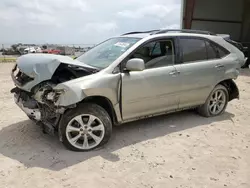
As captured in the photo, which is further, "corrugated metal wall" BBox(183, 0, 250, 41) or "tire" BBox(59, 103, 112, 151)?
"corrugated metal wall" BBox(183, 0, 250, 41)

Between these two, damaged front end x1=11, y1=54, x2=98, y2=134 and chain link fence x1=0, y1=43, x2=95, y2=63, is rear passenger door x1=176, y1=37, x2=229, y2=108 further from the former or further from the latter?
chain link fence x1=0, y1=43, x2=95, y2=63

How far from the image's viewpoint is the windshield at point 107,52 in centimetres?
425

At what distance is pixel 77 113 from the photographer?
3760 mm

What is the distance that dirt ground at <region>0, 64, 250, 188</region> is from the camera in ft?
10.3

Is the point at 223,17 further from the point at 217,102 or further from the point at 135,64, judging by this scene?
the point at 135,64

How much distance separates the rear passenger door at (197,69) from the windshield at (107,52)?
3.26 ft

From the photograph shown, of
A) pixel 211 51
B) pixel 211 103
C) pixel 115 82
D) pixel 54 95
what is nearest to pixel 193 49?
pixel 211 51

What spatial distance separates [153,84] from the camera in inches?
170

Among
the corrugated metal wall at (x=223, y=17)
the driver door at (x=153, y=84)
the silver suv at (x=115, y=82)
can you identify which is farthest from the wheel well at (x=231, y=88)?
the corrugated metal wall at (x=223, y=17)

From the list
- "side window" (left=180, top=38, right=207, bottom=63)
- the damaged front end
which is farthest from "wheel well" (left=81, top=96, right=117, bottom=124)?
"side window" (left=180, top=38, right=207, bottom=63)

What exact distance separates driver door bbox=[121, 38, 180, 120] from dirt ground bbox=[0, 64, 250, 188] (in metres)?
0.47

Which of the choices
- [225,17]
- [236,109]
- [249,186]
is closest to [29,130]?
[249,186]

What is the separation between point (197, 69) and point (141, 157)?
207 cm

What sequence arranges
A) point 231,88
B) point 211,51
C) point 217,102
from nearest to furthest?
point 211,51 < point 217,102 < point 231,88
